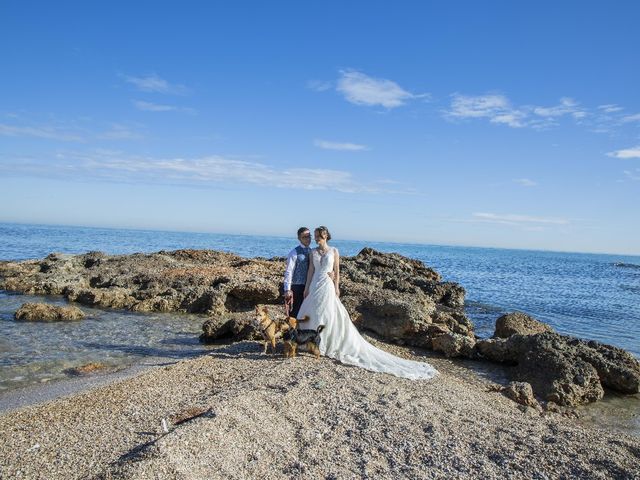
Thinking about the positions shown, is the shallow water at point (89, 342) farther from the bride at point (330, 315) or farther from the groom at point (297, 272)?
the bride at point (330, 315)

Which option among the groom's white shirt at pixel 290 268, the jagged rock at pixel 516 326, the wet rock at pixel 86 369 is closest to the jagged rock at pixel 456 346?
the jagged rock at pixel 516 326

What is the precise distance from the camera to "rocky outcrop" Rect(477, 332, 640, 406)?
33.5 ft

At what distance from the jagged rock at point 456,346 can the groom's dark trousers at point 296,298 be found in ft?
13.3

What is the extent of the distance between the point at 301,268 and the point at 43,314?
891cm

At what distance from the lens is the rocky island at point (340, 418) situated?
558 cm

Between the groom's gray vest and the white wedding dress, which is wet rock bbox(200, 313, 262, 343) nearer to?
the groom's gray vest

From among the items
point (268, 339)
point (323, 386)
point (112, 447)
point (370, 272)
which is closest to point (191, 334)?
point (268, 339)

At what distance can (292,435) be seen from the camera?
627 centimetres

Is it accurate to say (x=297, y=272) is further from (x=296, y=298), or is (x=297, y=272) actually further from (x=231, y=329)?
(x=231, y=329)

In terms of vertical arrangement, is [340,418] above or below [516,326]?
below

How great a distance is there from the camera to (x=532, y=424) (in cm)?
734

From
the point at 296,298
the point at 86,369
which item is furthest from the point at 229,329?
the point at 86,369

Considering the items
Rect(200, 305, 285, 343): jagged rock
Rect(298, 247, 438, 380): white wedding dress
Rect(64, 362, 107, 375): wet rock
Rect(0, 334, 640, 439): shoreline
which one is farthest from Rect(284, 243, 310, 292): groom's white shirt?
Rect(64, 362, 107, 375): wet rock

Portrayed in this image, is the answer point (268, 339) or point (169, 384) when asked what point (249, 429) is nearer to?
point (169, 384)
